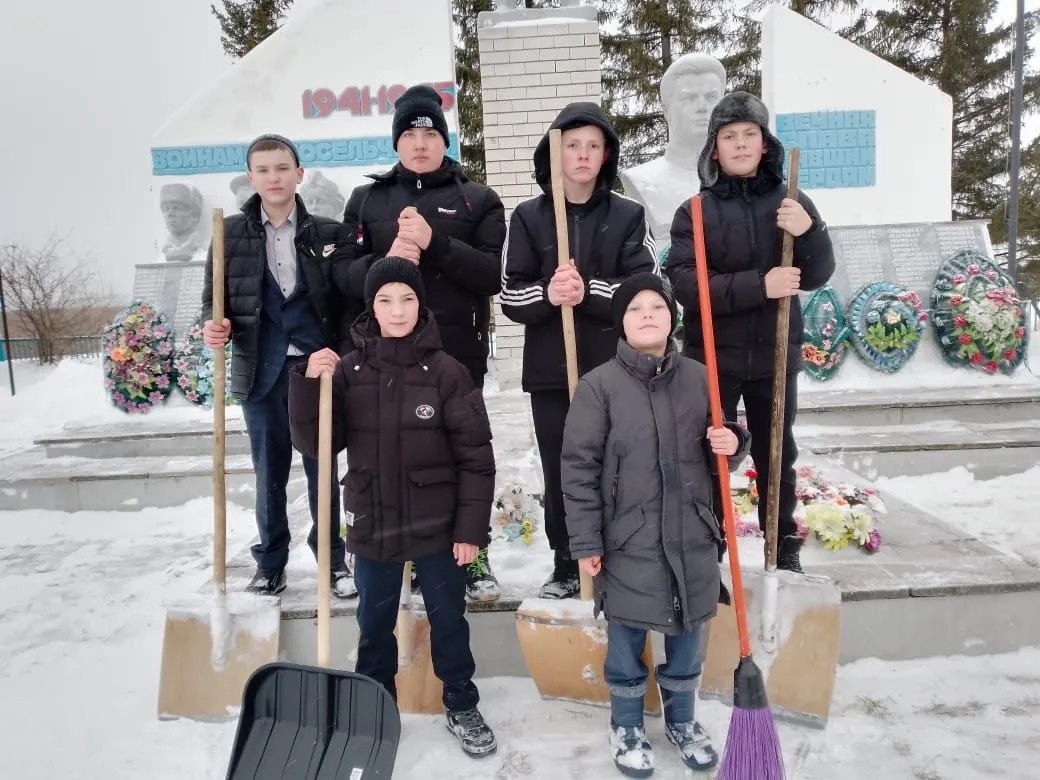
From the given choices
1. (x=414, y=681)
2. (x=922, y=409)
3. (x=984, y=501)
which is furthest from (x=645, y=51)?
(x=414, y=681)

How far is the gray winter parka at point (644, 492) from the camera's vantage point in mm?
1814

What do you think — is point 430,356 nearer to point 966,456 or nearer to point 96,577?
point 96,577

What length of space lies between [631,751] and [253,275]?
187cm

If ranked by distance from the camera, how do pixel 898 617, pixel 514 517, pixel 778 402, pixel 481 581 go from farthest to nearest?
pixel 514 517 → pixel 481 581 → pixel 898 617 → pixel 778 402

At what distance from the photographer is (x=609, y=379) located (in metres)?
1.87

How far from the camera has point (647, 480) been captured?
1.82 m

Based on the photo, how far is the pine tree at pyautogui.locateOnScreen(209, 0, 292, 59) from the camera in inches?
611

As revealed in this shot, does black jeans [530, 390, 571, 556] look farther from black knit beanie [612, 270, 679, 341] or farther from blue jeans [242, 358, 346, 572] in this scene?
blue jeans [242, 358, 346, 572]

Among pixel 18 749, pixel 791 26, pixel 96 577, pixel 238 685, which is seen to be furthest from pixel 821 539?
pixel 791 26

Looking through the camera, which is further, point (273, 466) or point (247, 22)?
point (247, 22)

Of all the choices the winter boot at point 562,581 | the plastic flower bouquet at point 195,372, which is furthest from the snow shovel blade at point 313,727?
the plastic flower bouquet at point 195,372

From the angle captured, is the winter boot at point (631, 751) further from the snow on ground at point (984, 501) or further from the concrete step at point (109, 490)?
the concrete step at point (109, 490)

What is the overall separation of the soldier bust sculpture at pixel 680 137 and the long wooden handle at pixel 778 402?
14.4 ft

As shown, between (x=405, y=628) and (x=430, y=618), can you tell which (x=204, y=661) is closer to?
(x=405, y=628)
